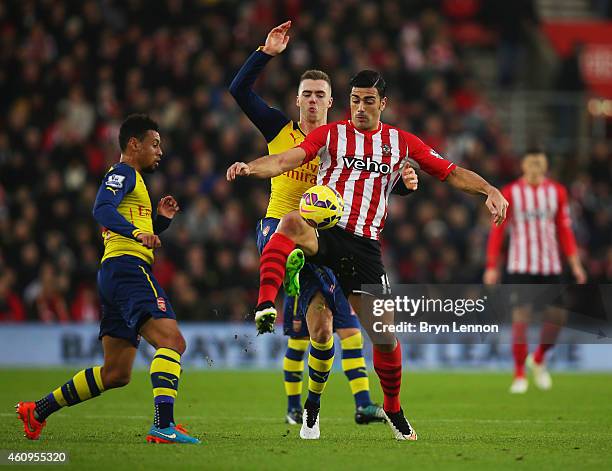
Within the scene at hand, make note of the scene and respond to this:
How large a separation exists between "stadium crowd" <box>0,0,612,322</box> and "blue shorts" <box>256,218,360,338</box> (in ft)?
23.7

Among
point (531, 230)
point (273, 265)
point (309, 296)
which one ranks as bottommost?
point (309, 296)

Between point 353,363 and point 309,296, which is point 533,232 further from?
point 309,296

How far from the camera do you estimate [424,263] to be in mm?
17328

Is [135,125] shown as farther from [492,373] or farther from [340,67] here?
[340,67]

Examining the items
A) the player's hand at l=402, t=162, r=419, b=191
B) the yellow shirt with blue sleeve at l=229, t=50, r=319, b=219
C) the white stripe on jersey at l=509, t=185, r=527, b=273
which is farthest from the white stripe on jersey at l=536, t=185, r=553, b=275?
the player's hand at l=402, t=162, r=419, b=191

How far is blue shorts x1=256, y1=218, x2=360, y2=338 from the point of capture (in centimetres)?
782

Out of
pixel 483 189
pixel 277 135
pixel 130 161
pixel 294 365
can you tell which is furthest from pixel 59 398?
pixel 483 189

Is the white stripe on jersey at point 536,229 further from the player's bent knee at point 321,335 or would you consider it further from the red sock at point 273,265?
the red sock at point 273,265

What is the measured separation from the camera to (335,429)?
8508mm

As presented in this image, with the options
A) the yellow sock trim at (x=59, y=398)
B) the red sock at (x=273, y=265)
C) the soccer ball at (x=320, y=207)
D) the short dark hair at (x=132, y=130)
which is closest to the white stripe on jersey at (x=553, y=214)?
the soccer ball at (x=320, y=207)

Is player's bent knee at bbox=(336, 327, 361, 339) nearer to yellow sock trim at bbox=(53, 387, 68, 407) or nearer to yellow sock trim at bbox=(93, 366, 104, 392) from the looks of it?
yellow sock trim at bbox=(93, 366, 104, 392)

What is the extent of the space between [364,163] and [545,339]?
625 centimetres

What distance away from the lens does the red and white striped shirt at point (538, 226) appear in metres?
12.7

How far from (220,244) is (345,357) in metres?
8.54
